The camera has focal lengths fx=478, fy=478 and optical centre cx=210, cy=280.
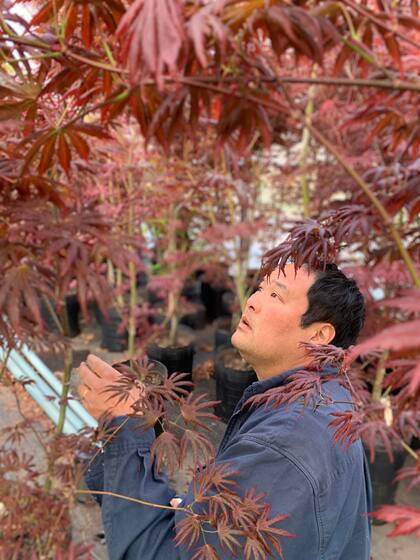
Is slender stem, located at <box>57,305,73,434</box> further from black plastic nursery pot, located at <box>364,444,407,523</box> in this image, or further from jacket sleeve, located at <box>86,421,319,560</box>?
black plastic nursery pot, located at <box>364,444,407,523</box>

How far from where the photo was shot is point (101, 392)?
86 centimetres

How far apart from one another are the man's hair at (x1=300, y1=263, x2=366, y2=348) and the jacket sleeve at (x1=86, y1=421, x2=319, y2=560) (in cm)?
26

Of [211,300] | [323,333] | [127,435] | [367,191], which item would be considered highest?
[367,191]

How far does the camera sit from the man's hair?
88 centimetres

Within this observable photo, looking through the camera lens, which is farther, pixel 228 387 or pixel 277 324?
pixel 228 387

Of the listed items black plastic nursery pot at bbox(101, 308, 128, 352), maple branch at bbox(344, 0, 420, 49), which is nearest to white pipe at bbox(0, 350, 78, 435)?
black plastic nursery pot at bbox(101, 308, 128, 352)

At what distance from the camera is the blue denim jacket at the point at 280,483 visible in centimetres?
71

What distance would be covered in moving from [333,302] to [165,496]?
1.50 feet

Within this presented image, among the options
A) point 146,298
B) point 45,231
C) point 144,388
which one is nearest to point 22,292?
point 45,231

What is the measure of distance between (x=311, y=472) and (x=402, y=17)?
62cm

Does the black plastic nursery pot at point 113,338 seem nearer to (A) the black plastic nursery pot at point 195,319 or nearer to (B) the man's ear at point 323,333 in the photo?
(A) the black plastic nursery pot at point 195,319

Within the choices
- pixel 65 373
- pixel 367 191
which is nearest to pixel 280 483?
pixel 367 191

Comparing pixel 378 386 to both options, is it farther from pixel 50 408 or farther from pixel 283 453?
pixel 50 408

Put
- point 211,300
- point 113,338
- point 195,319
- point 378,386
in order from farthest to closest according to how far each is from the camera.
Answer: point 211,300 < point 195,319 < point 113,338 < point 378,386
